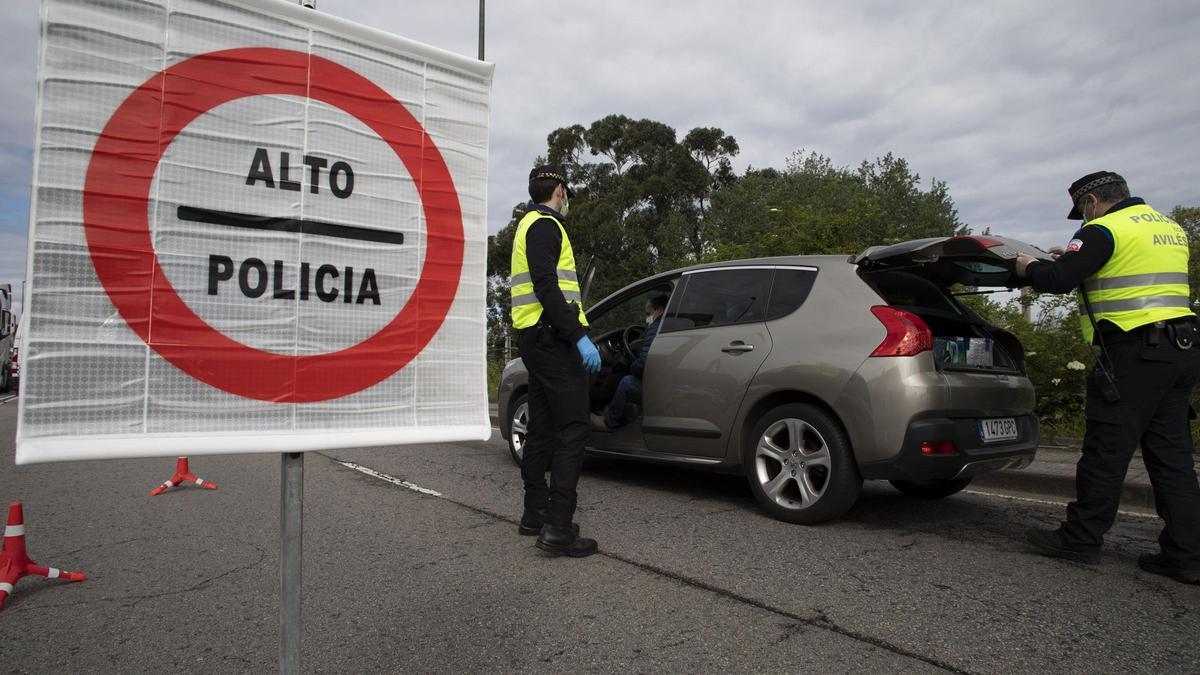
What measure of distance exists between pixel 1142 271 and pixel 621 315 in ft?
11.8

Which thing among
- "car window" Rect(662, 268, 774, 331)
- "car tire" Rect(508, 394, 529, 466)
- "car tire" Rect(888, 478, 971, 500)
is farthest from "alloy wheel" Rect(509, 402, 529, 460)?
"car tire" Rect(888, 478, 971, 500)

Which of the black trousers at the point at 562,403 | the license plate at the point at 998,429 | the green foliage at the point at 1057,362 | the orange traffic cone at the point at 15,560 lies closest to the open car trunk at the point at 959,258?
the license plate at the point at 998,429

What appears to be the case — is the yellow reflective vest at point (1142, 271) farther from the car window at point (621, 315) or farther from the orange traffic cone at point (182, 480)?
the orange traffic cone at point (182, 480)

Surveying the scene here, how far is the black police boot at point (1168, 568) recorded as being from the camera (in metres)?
3.42

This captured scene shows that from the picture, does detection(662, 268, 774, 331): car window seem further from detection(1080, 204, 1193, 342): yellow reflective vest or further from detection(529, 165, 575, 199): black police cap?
detection(1080, 204, 1193, 342): yellow reflective vest

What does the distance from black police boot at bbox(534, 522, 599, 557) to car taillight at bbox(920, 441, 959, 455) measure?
70.7 inches

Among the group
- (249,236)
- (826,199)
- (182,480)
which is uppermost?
(826,199)

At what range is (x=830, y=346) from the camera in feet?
14.5

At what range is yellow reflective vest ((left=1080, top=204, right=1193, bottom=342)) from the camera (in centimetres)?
361

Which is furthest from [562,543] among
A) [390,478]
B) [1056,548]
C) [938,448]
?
[390,478]

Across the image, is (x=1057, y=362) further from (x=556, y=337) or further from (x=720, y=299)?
(x=556, y=337)

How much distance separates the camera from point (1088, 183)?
12.8 ft

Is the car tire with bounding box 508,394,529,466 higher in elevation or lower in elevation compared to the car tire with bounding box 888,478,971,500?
higher

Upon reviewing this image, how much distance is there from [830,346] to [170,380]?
3.61 metres
